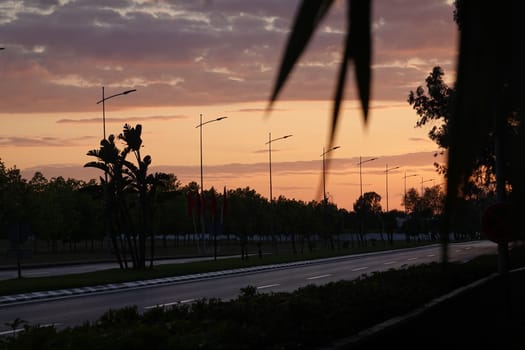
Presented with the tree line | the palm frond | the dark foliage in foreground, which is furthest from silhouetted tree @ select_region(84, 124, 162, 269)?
the palm frond

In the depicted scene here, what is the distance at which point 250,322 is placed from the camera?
29.7 feet

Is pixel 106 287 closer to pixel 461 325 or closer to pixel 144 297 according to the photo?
pixel 144 297

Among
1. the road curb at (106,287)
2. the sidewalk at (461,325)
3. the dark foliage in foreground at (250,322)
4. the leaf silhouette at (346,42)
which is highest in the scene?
the leaf silhouette at (346,42)

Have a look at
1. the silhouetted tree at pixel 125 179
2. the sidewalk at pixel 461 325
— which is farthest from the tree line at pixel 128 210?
the sidewalk at pixel 461 325

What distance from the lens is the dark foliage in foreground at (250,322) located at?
23.4 ft

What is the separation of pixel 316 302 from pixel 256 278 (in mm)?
21117

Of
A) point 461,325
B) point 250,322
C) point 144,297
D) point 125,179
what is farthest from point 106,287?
point 250,322

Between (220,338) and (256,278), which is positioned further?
(256,278)

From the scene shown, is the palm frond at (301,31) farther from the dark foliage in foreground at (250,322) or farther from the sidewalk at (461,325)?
the sidewalk at (461,325)

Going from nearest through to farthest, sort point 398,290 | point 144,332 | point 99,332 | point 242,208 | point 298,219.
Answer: point 144,332 < point 99,332 < point 398,290 < point 298,219 < point 242,208

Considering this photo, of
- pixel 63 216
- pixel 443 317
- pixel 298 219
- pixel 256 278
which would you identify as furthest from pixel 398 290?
pixel 63 216

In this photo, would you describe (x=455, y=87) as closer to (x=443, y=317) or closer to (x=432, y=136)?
(x=432, y=136)

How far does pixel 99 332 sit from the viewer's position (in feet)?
26.6

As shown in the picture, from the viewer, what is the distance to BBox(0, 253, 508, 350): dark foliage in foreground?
7145mm
